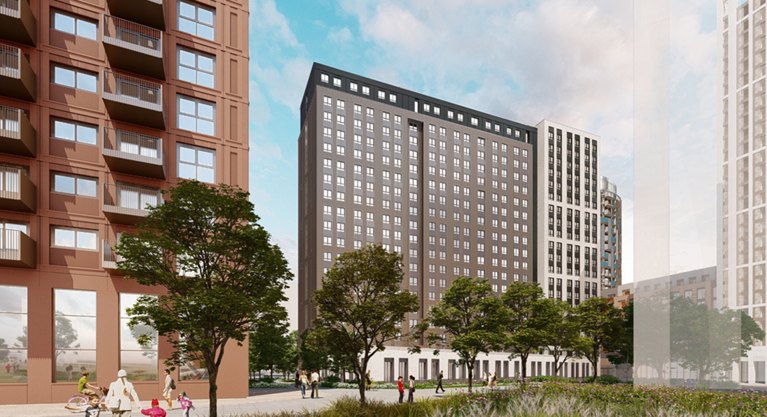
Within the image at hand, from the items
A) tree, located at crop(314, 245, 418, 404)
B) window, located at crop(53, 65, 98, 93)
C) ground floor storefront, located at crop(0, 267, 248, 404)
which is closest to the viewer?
tree, located at crop(314, 245, 418, 404)

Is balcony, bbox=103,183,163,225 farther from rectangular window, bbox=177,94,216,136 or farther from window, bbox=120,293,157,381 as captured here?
rectangular window, bbox=177,94,216,136

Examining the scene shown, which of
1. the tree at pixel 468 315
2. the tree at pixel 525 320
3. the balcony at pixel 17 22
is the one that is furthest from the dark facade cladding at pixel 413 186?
the balcony at pixel 17 22

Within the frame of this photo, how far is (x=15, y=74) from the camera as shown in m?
27.7

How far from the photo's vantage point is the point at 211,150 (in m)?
35.4

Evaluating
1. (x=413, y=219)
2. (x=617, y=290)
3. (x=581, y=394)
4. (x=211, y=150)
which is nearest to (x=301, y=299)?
(x=413, y=219)

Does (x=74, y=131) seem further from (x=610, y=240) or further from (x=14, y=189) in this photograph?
(x=610, y=240)

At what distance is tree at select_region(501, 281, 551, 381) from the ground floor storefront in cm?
2541

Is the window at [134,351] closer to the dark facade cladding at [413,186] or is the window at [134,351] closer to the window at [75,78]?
the window at [75,78]

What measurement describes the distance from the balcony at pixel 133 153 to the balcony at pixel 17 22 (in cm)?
634

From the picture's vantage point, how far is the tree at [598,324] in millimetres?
51344

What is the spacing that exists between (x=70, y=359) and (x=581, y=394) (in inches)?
1077

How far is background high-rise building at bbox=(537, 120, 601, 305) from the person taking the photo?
112312 millimetres

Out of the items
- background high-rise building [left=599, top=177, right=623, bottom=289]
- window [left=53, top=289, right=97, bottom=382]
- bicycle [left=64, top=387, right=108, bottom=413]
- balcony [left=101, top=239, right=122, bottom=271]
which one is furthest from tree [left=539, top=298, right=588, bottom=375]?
background high-rise building [left=599, top=177, right=623, bottom=289]

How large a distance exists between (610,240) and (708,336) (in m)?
131
